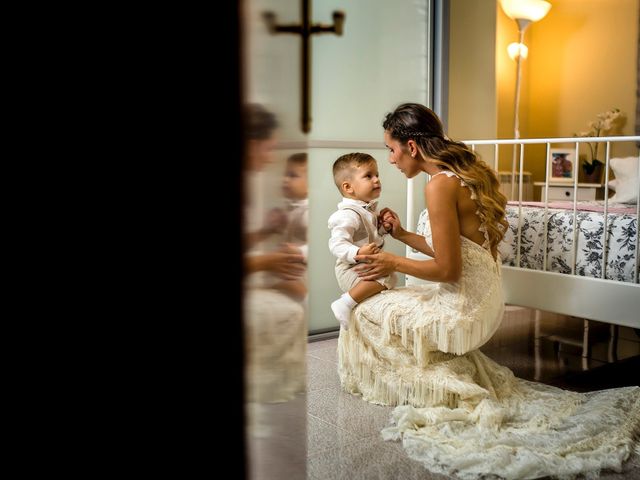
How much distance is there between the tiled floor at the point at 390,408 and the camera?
1.70 m

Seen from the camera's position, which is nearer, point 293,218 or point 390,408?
point 293,218

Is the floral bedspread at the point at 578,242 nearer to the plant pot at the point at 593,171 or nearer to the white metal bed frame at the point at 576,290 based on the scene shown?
the white metal bed frame at the point at 576,290

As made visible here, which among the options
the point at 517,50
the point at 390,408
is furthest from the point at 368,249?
the point at 517,50

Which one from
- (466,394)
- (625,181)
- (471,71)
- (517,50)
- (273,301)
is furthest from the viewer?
(517,50)

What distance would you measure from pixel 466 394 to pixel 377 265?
1.71 ft

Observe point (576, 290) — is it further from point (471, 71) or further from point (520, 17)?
point (520, 17)

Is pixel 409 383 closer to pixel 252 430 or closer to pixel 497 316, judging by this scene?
pixel 497 316

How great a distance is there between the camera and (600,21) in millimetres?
4762

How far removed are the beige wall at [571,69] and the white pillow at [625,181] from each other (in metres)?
1.33

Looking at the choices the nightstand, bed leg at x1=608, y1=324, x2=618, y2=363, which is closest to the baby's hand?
bed leg at x1=608, y1=324, x2=618, y2=363

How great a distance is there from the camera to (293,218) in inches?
18.5

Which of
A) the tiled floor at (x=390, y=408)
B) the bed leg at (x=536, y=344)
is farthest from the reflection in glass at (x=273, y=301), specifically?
the bed leg at (x=536, y=344)

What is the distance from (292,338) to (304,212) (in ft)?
0.31

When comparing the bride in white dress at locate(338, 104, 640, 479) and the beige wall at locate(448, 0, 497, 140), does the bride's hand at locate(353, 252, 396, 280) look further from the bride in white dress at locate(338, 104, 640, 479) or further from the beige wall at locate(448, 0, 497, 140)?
the beige wall at locate(448, 0, 497, 140)
